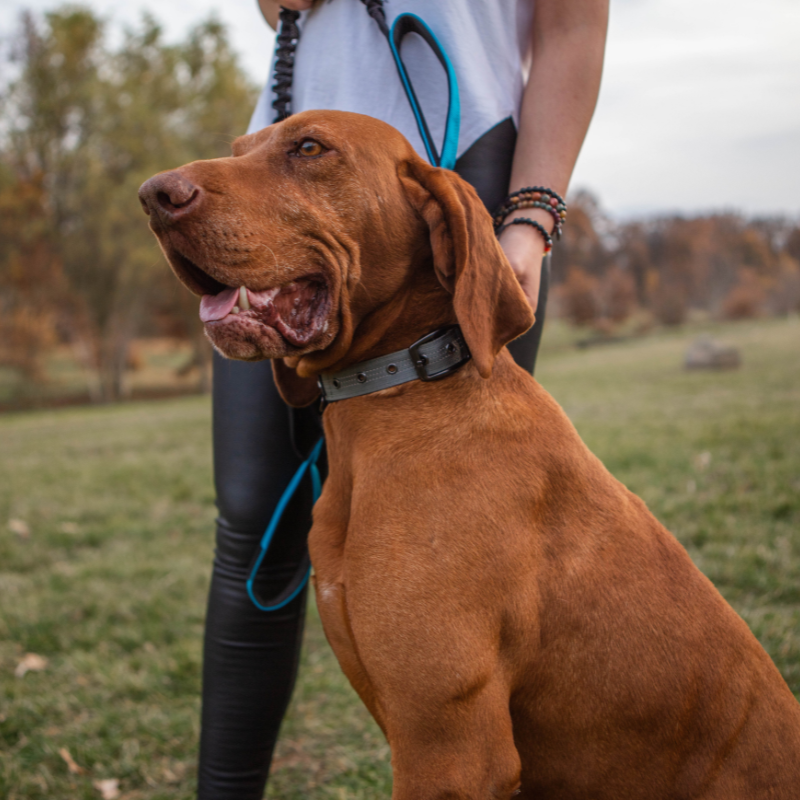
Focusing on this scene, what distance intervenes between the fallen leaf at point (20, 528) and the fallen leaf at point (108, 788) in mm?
3629

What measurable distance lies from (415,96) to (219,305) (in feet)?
2.90

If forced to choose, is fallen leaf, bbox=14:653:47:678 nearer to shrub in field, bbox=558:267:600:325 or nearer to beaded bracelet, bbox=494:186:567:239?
beaded bracelet, bbox=494:186:567:239

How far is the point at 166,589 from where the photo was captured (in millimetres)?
4660

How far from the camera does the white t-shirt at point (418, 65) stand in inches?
86.7

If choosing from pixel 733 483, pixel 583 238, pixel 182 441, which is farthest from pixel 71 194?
pixel 583 238

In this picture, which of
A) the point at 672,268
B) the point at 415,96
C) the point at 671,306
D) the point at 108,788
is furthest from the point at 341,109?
the point at 672,268

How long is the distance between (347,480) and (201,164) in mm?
905

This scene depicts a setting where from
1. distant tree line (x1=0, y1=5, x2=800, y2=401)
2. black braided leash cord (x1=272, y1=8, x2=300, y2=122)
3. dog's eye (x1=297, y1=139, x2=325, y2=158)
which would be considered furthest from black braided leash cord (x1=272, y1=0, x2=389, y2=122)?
distant tree line (x1=0, y1=5, x2=800, y2=401)

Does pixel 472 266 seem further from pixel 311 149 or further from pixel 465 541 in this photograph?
pixel 465 541

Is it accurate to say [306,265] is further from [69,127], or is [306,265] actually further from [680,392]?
[69,127]

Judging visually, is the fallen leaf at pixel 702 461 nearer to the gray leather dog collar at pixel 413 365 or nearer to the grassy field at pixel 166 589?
the grassy field at pixel 166 589

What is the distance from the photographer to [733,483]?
6.01 meters

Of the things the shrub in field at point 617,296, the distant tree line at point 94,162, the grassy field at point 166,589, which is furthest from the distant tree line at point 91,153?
the shrub in field at point 617,296

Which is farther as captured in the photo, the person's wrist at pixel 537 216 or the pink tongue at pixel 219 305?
the person's wrist at pixel 537 216
